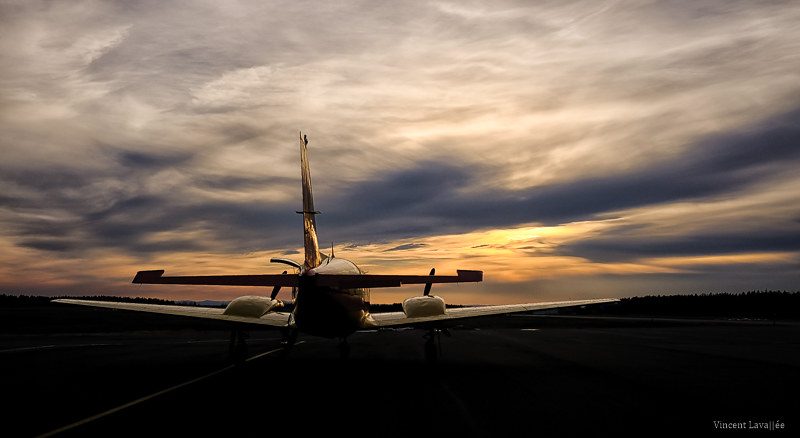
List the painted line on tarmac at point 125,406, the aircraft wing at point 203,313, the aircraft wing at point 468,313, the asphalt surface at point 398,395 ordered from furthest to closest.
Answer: the aircraft wing at point 468,313
the aircraft wing at point 203,313
the asphalt surface at point 398,395
the painted line on tarmac at point 125,406

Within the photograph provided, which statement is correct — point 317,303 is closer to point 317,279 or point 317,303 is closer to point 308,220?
point 317,279

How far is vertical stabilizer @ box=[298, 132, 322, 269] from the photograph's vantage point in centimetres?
1926

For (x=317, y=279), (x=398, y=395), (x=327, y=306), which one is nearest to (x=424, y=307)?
(x=327, y=306)

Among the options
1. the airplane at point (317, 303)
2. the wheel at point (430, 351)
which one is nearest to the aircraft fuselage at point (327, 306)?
the airplane at point (317, 303)

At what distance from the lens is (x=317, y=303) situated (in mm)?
16531

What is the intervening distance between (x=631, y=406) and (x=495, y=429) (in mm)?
A: 3693

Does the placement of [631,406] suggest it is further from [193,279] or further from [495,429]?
[193,279]

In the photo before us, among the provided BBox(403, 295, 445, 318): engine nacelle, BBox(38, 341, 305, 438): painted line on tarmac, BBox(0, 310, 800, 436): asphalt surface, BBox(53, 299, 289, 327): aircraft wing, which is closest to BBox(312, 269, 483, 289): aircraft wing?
BBox(0, 310, 800, 436): asphalt surface

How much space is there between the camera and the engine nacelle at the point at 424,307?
68.4ft

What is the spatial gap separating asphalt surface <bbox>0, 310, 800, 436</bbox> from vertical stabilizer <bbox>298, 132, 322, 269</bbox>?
3.75 metres

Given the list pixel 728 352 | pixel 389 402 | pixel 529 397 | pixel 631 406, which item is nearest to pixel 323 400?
pixel 389 402

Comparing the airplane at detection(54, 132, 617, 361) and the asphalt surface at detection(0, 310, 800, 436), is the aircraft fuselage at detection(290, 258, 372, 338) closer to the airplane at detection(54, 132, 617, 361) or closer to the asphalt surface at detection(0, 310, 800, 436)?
the airplane at detection(54, 132, 617, 361)

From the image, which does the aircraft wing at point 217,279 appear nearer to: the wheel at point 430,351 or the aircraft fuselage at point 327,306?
the aircraft fuselage at point 327,306

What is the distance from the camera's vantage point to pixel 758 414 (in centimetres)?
998
